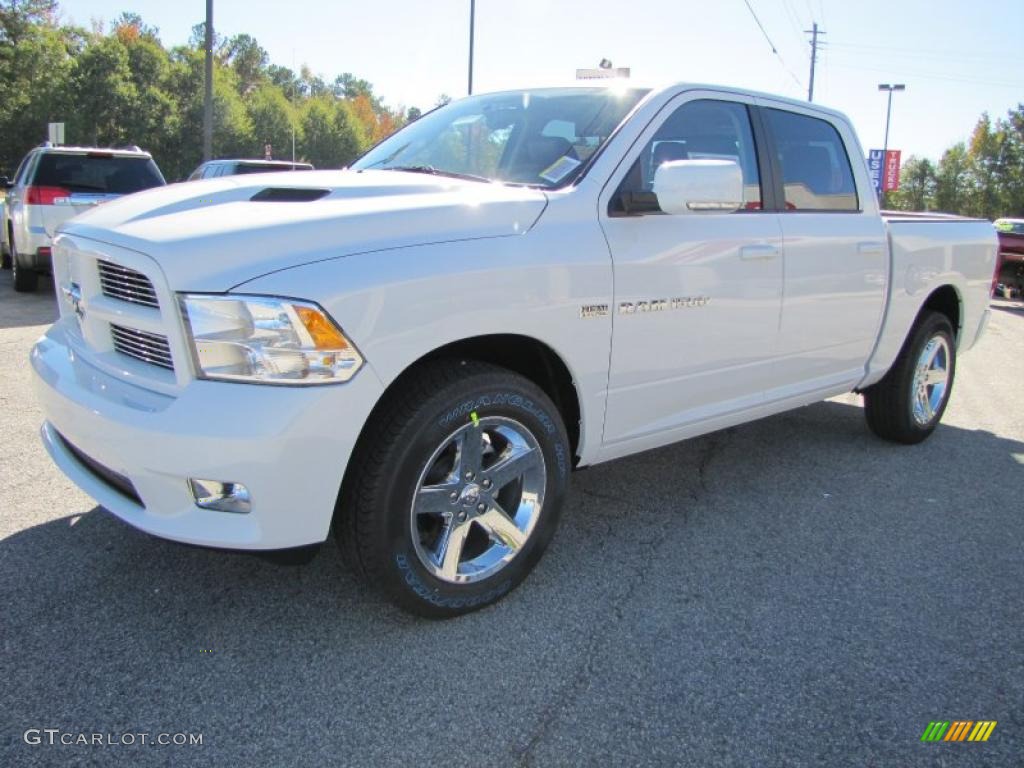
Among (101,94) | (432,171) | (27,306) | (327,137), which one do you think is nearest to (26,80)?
(101,94)

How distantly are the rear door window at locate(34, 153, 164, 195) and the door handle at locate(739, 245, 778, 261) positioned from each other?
27.1 feet

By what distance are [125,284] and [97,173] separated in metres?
8.60

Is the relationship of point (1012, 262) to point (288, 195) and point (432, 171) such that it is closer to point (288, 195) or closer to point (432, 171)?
point (432, 171)

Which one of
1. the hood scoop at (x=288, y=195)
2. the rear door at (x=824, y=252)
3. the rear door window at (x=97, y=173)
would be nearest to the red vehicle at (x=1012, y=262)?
the rear door at (x=824, y=252)

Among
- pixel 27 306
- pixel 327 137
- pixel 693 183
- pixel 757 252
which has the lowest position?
pixel 27 306

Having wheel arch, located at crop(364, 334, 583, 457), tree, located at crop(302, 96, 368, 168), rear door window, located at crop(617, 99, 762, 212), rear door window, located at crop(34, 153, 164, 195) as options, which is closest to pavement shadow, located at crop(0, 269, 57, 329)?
rear door window, located at crop(34, 153, 164, 195)

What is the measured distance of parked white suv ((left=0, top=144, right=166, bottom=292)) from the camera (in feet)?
31.1

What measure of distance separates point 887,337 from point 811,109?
1344 millimetres

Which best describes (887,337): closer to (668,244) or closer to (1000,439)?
(1000,439)

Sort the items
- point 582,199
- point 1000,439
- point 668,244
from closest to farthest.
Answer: point 582,199
point 668,244
point 1000,439

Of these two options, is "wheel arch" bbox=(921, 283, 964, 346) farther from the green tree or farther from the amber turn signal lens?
the green tree

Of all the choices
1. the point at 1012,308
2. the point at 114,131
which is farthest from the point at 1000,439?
the point at 114,131

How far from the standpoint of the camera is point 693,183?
2891mm

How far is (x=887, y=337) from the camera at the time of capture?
461 cm
